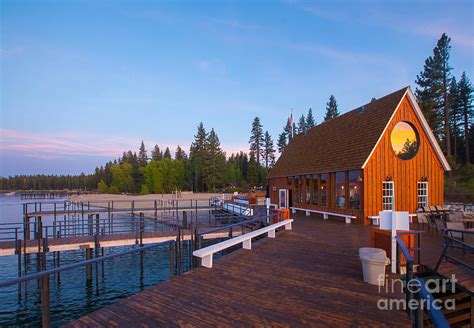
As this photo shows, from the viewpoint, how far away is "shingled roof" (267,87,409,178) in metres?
16.8

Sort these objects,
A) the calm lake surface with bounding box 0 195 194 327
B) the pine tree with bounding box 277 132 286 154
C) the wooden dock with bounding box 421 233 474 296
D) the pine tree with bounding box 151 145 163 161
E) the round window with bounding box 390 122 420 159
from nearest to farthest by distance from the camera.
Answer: the wooden dock with bounding box 421 233 474 296, the calm lake surface with bounding box 0 195 194 327, the round window with bounding box 390 122 420 159, the pine tree with bounding box 277 132 286 154, the pine tree with bounding box 151 145 163 161

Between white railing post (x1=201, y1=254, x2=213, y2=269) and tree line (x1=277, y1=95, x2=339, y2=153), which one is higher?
tree line (x1=277, y1=95, x2=339, y2=153)

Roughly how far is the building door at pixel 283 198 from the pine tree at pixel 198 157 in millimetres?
52187

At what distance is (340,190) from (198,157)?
6491 cm

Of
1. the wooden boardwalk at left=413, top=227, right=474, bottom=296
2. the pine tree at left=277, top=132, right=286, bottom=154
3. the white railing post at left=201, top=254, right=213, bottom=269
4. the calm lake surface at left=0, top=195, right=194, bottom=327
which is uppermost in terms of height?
the pine tree at left=277, top=132, right=286, bottom=154

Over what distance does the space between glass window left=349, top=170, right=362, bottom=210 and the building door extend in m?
8.40

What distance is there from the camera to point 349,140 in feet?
62.1

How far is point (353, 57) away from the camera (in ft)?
71.9

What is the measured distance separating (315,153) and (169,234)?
12.2 metres

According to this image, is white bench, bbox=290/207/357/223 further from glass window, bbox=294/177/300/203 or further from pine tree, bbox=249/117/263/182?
pine tree, bbox=249/117/263/182

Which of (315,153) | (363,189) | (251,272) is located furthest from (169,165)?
(251,272)

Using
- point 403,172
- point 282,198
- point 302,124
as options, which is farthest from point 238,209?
point 302,124

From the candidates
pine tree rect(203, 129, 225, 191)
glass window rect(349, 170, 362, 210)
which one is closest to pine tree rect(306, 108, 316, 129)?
pine tree rect(203, 129, 225, 191)

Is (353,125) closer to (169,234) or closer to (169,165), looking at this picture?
(169,234)
